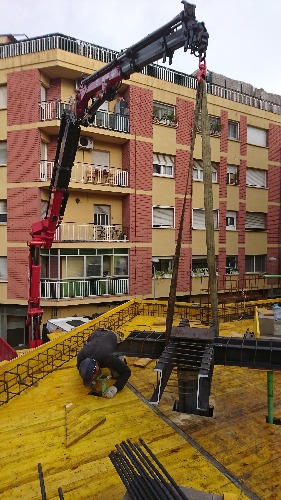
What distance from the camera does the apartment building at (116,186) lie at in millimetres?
19266

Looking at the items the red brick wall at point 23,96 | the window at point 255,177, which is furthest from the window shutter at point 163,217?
the red brick wall at point 23,96

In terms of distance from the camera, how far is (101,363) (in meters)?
7.71

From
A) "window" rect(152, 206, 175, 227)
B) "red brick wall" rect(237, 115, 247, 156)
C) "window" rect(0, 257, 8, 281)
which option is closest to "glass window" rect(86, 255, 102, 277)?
"window" rect(152, 206, 175, 227)

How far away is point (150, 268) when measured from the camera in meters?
22.2

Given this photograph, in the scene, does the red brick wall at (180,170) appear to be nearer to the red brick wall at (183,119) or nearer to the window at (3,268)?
the red brick wall at (183,119)

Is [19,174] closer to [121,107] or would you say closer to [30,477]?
[121,107]

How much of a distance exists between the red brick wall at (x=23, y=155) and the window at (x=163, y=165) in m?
7.72

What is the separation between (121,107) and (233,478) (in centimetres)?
2089

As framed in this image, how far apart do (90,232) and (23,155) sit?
600 centimetres

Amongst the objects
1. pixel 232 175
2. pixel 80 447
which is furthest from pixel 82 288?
pixel 232 175

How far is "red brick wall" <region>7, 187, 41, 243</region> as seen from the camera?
1920cm

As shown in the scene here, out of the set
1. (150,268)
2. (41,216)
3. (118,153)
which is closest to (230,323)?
(150,268)

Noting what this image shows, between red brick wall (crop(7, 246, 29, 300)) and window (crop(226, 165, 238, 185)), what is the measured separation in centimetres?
1612

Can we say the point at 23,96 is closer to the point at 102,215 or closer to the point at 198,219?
the point at 102,215
